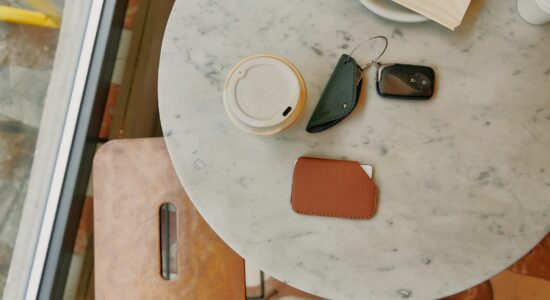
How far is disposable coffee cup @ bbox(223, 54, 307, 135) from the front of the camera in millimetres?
615

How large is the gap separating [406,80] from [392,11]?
100mm

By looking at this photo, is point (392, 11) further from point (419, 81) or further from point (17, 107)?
point (17, 107)

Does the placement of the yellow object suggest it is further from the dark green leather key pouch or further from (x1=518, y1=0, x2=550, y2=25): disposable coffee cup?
(x1=518, y1=0, x2=550, y2=25): disposable coffee cup

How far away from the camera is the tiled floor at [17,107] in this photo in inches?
42.8

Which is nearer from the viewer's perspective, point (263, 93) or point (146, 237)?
point (263, 93)

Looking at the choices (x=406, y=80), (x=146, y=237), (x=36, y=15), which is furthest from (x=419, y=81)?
(x=36, y=15)

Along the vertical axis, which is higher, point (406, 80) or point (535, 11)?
point (535, 11)

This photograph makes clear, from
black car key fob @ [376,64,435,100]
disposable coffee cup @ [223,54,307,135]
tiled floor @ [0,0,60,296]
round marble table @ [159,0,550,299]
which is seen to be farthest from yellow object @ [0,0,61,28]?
black car key fob @ [376,64,435,100]

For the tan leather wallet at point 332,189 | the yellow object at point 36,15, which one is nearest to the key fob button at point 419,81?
the tan leather wallet at point 332,189

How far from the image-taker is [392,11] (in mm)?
666

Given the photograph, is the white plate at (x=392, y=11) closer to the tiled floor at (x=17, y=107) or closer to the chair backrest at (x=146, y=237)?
the chair backrest at (x=146, y=237)

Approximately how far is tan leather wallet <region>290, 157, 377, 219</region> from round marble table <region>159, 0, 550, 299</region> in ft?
0.04

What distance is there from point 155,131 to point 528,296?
3.43 feet

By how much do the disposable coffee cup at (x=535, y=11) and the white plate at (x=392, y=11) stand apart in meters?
0.15
